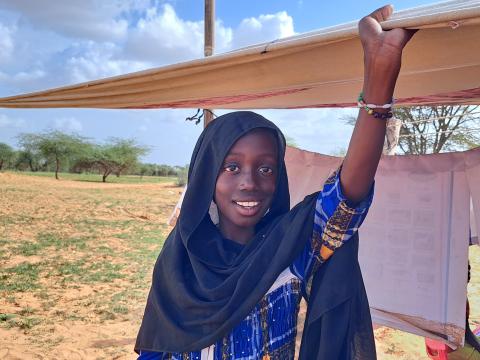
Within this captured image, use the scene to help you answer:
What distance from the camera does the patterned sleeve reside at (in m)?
1.09

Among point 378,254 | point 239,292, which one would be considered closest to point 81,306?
point 378,254

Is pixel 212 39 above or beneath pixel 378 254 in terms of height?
above

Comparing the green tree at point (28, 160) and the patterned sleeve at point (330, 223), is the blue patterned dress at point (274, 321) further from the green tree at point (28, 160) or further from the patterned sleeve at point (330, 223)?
the green tree at point (28, 160)

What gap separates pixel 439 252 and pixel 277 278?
146 cm

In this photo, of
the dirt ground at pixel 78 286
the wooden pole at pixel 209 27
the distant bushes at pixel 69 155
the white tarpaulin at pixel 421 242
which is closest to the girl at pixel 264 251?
the white tarpaulin at pixel 421 242

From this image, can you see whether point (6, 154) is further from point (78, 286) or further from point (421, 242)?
point (421, 242)

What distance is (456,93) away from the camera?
7.79 feet

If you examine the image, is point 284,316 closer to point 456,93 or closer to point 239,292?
point 239,292

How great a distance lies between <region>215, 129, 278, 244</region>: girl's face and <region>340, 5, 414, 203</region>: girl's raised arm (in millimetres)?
297

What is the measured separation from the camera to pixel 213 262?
52.1 inches

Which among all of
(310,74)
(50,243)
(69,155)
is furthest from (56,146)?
(310,74)

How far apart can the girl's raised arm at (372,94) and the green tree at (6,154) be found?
45.9 m

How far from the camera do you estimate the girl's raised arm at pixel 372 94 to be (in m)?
0.96

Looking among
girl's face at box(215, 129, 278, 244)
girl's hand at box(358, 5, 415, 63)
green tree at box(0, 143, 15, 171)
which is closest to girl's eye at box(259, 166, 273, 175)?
girl's face at box(215, 129, 278, 244)
